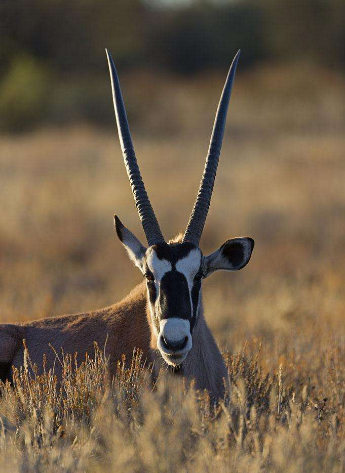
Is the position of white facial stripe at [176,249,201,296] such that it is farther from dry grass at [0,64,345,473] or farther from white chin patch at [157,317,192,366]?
dry grass at [0,64,345,473]

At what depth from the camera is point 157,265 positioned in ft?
19.0

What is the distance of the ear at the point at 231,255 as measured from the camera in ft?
20.1

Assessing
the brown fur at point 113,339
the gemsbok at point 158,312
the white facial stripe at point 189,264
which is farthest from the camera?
the brown fur at point 113,339

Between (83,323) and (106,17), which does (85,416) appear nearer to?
(83,323)

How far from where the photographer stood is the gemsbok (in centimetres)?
563

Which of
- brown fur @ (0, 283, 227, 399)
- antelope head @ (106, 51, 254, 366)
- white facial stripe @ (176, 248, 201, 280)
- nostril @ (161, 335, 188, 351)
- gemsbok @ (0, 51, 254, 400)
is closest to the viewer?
nostril @ (161, 335, 188, 351)

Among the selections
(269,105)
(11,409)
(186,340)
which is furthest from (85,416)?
(269,105)

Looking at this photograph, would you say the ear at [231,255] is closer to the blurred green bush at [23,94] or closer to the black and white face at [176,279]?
the black and white face at [176,279]

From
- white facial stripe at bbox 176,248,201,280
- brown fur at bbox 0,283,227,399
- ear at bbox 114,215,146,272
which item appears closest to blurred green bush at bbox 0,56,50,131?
brown fur at bbox 0,283,227,399

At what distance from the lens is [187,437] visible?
4.87 metres

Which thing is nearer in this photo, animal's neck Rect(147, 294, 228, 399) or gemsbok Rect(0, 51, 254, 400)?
gemsbok Rect(0, 51, 254, 400)

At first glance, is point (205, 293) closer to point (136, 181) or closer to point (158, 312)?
point (136, 181)

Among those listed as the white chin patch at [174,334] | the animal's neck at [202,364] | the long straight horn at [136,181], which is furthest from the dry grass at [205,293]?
the long straight horn at [136,181]

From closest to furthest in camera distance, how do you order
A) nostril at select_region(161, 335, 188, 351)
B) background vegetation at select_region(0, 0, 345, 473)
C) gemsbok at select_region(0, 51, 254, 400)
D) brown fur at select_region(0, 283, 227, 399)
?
background vegetation at select_region(0, 0, 345, 473), nostril at select_region(161, 335, 188, 351), gemsbok at select_region(0, 51, 254, 400), brown fur at select_region(0, 283, 227, 399)
